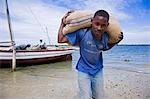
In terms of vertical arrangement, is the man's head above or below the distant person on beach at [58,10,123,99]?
above

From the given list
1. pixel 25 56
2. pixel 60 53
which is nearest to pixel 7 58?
pixel 25 56

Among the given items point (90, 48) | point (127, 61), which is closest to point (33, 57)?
point (127, 61)

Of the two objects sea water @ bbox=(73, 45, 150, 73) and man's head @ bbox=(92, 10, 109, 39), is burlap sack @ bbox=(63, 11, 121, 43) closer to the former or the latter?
man's head @ bbox=(92, 10, 109, 39)

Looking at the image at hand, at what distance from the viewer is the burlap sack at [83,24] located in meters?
1.87

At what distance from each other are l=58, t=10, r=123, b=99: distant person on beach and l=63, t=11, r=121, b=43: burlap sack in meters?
0.03

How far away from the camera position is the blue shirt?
6.17 ft

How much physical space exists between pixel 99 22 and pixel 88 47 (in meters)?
0.18

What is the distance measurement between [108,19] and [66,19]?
0.27 metres

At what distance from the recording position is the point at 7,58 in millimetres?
6992

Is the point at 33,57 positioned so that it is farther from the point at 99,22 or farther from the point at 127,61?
the point at 99,22

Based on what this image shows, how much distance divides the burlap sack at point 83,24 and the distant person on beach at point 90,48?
1.2 inches

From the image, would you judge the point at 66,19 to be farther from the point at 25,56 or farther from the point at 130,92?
the point at 25,56

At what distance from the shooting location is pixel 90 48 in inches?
74.7

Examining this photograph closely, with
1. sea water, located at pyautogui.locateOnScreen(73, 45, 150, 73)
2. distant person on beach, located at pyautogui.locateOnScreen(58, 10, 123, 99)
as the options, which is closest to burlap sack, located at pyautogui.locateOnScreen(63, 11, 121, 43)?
distant person on beach, located at pyautogui.locateOnScreen(58, 10, 123, 99)
